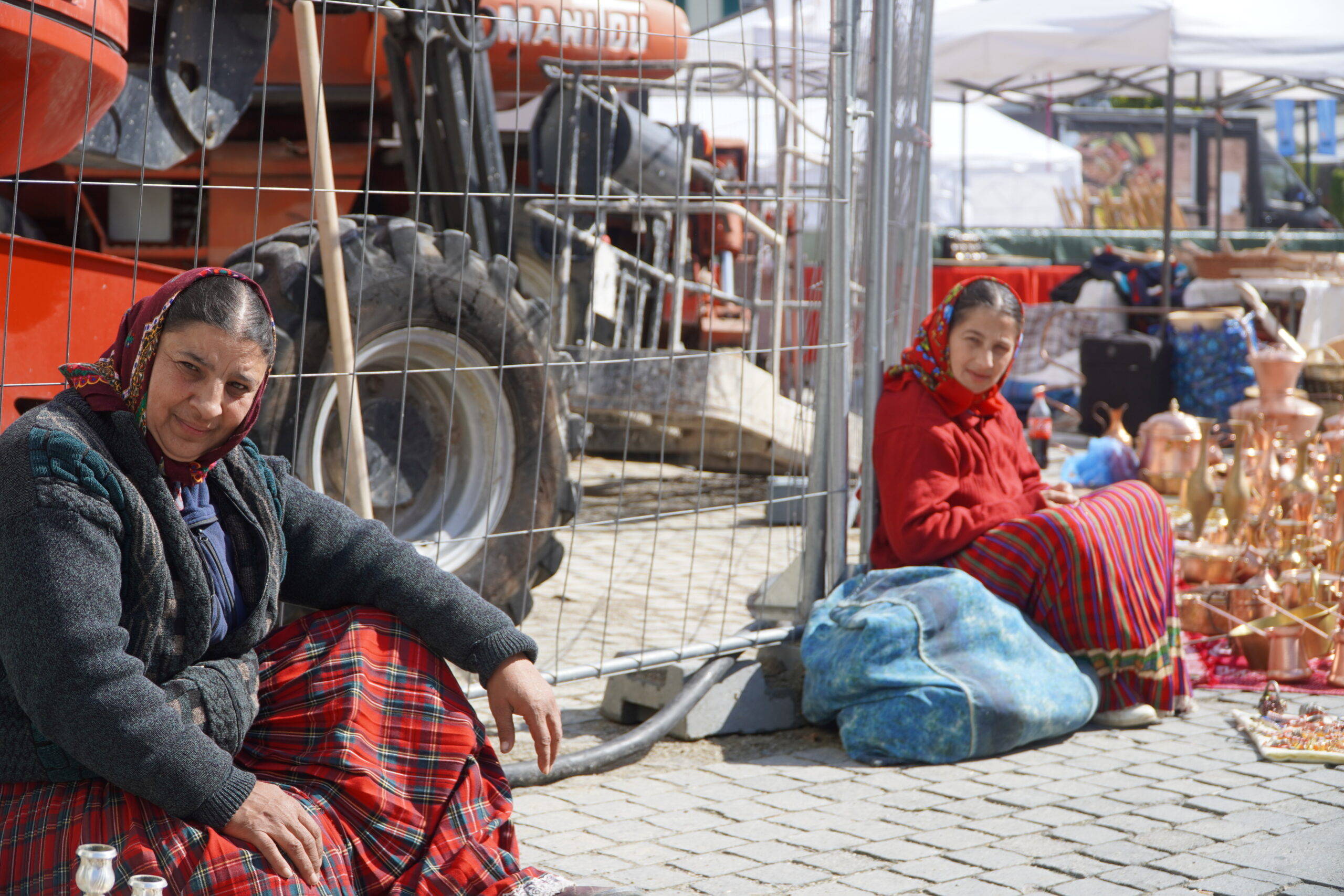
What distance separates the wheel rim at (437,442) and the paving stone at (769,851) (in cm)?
164

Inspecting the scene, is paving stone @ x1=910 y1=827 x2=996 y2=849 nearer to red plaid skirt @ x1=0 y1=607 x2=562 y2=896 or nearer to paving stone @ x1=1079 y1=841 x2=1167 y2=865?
paving stone @ x1=1079 y1=841 x2=1167 y2=865

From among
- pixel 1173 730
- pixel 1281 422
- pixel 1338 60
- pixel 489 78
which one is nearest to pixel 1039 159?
pixel 1338 60

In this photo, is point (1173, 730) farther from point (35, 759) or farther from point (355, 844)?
point (35, 759)

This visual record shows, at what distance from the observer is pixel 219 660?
207 cm

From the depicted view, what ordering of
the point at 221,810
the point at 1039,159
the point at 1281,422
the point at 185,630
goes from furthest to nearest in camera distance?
the point at 1039,159 → the point at 1281,422 → the point at 185,630 → the point at 221,810

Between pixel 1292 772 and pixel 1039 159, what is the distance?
17.4 m

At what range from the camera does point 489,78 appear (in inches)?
217

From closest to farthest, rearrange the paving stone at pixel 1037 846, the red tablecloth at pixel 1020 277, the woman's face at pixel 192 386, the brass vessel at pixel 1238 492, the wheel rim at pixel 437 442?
the woman's face at pixel 192 386, the paving stone at pixel 1037 846, the wheel rim at pixel 437 442, the brass vessel at pixel 1238 492, the red tablecloth at pixel 1020 277

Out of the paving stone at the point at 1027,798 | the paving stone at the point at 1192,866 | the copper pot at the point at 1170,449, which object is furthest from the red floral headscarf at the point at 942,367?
the copper pot at the point at 1170,449

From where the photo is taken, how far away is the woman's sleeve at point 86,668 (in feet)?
5.95

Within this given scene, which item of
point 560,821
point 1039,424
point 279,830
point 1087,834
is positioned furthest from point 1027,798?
point 1039,424

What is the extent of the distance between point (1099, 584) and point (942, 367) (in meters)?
0.70

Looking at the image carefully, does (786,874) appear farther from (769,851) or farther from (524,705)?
(524,705)

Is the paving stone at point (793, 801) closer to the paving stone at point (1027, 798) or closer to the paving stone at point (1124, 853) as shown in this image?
the paving stone at point (1027, 798)
